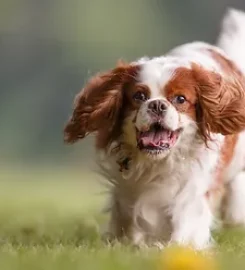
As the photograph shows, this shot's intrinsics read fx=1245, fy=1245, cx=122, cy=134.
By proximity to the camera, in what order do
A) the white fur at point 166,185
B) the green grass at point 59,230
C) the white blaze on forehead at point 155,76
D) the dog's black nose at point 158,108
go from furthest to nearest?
the white fur at point 166,185, the white blaze on forehead at point 155,76, the dog's black nose at point 158,108, the green grass at point 59,230

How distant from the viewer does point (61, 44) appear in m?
12.2

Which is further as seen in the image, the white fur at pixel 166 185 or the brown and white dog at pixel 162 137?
the white fur at pixel 166 185

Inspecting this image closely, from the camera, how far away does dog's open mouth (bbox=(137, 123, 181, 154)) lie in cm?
508

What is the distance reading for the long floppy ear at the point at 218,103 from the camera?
536 centimetres

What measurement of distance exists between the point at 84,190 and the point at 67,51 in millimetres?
2891

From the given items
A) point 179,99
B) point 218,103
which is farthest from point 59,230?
point 179,99

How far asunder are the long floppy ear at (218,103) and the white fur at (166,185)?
0.19 feet

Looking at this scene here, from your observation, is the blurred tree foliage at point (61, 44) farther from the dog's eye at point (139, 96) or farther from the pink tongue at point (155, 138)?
the pink tongue at point (155, 138)

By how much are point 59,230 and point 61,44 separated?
240 inches

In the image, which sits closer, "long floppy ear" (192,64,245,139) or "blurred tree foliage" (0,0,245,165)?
"long floppy ear" (192,64,245,139)

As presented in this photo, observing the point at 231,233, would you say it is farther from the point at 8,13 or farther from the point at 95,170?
the point at 8,13

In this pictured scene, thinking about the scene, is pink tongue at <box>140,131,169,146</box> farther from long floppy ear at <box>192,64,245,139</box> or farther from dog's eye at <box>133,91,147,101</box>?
long floppy ear at <box>192,64,245,139</box>

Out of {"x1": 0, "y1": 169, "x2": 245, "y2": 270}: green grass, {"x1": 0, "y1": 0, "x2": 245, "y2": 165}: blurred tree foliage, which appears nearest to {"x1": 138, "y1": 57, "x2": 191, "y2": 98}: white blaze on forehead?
{"x1": 0, "y1": 169, "x2": 245, "y2": 270}: green grass

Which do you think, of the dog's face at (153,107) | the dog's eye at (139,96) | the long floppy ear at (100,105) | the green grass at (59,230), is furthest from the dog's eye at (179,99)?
the green grass at (59,230)
